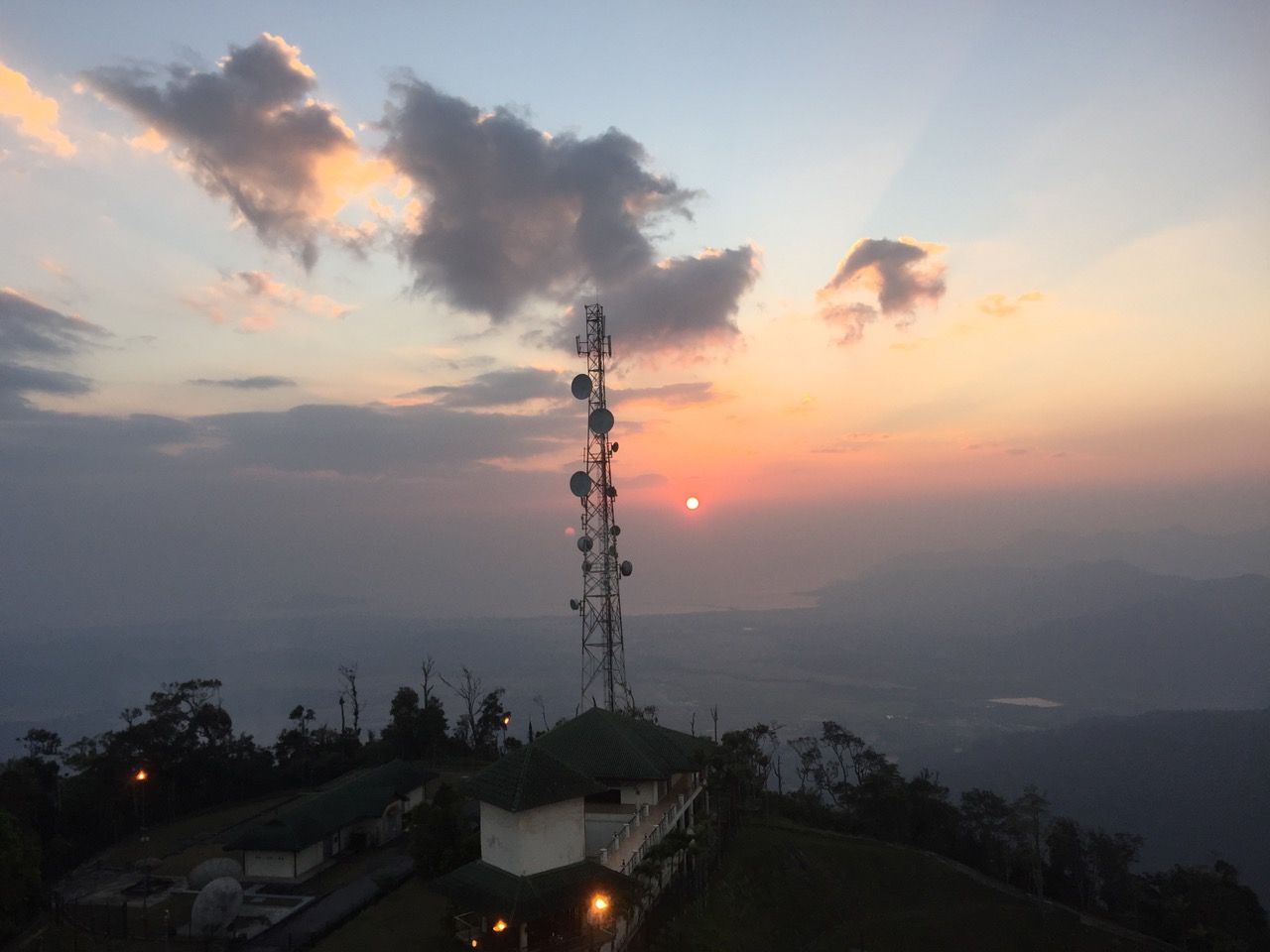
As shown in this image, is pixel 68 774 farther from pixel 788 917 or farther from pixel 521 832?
pixel 788 917

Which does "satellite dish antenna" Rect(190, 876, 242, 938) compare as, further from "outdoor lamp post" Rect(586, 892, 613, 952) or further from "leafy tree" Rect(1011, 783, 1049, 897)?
"leafy tree" Rect(1011, 783, 1049, 897)

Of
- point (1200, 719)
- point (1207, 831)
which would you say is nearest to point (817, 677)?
point (1200, 719)

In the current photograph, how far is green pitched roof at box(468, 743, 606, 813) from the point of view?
671 inches

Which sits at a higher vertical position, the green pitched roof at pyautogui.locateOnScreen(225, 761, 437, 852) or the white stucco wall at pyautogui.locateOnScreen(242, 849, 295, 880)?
the green pitched roof at pyautogui.locateOnScreen(225, 761, 437, 852)

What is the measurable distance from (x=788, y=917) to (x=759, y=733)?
40.6 feet

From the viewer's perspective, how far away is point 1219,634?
621ft

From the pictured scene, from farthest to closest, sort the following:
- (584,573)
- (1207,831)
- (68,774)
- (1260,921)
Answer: (1207,831) → (68,774) → (1260,921) → (584,573)

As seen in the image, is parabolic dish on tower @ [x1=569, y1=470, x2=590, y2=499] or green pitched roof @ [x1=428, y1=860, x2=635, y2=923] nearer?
green pitched roof @ [x1=428, y1=860, x2=635, y2=923]

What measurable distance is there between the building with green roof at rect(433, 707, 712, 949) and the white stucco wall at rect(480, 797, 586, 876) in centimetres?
2

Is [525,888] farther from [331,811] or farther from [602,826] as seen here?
[331,811]

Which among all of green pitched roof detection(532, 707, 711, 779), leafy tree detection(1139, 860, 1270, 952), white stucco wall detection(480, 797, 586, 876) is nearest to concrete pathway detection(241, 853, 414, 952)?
white stucco wall detection(480, 797, 586, 876)

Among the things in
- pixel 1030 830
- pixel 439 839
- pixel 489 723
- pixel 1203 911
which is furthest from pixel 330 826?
pixel 1203 911

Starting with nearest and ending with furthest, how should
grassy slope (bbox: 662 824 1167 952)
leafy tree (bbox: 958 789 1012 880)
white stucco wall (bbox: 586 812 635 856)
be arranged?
white stucco wall (bbox: 586 812 635 856), grassy slope (bbox: 662 824 1167 952), leafy tree (bbox: 958 789 1012 880)

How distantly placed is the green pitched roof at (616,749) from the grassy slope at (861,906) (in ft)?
11.4
